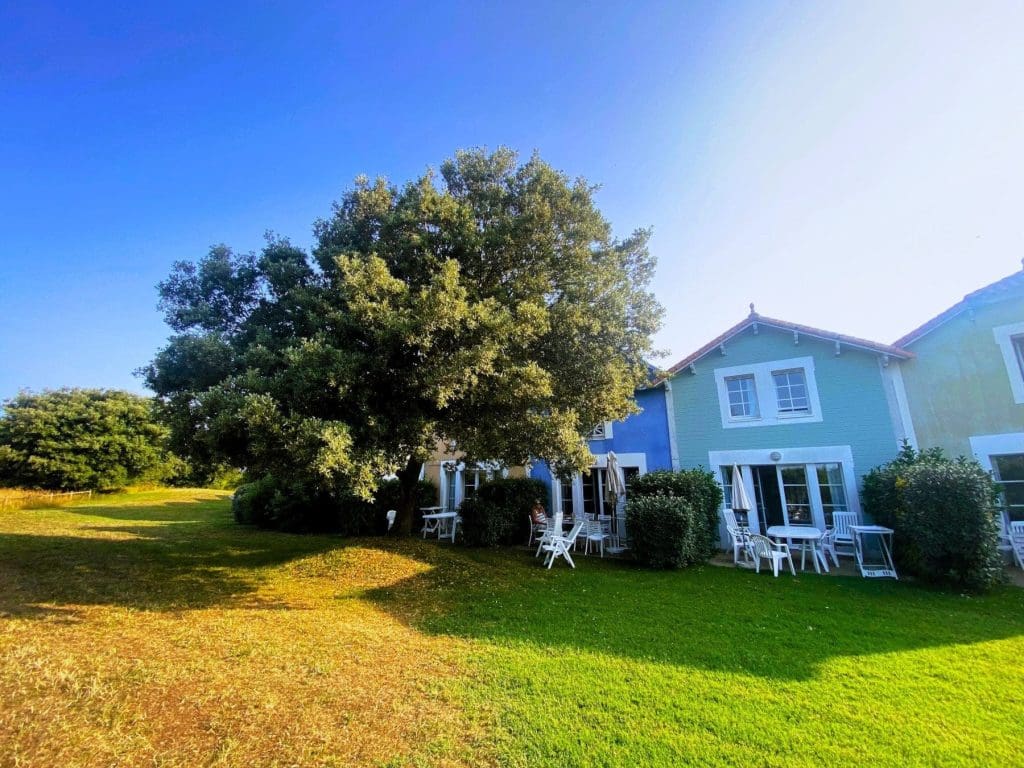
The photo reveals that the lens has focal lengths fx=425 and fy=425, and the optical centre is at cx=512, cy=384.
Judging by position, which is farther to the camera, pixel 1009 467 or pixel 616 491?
pixel 616 491

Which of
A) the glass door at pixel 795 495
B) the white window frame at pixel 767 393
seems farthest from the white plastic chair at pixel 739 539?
the white window frame at pixel 767 393

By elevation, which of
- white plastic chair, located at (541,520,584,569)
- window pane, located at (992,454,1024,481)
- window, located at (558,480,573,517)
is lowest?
white plastic chair, located at (541,520,584,569)

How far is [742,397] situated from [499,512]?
28.7 feet

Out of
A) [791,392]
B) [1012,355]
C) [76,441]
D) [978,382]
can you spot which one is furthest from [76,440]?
[1012,355]

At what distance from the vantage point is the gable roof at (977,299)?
1102cm

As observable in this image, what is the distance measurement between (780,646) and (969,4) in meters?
10.2

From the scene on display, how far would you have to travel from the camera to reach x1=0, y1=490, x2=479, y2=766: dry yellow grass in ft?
12.0

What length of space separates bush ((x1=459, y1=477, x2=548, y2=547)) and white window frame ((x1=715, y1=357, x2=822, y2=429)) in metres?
6.99

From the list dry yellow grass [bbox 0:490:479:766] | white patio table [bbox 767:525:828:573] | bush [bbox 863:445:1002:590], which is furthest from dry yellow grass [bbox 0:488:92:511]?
bush [bbox 863:445:1002:590]

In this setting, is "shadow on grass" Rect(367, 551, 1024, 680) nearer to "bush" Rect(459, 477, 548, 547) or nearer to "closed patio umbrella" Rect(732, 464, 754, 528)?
"closed patio umbrella" Rect(732, 464, 754, 528)

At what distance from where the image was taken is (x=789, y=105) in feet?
27.8

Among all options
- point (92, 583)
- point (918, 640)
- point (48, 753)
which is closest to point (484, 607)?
point (48, 753)

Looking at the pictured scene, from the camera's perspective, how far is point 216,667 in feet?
16.8

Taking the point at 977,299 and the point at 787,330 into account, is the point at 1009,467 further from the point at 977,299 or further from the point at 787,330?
the point at 787,330
